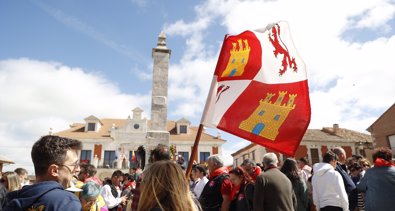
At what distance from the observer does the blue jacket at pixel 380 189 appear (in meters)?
4.34

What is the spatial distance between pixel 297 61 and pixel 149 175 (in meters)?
2.43

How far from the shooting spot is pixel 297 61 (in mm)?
3531

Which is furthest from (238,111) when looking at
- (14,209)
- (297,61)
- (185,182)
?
(14,209)

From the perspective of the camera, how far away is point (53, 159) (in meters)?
1.94

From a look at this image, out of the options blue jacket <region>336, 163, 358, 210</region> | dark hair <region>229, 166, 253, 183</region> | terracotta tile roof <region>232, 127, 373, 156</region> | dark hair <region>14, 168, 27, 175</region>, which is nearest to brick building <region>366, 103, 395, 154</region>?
terracotta tile roof <region>232, 127, 373, 156</region>

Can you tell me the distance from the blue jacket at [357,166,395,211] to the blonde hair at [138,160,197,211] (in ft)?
12.5

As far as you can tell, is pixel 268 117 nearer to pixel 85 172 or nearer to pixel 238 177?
pixel 238 177

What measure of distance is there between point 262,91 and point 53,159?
2.38 m

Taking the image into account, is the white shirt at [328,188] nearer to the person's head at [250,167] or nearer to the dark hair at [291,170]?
the dark hair at [291,170]

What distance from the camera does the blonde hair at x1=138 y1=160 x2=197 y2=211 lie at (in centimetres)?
185

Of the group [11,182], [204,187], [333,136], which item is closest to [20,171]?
[11,182]

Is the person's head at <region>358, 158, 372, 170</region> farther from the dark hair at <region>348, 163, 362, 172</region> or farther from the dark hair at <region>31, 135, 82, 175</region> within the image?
the dark hair at <region>31, 135, 82, 175</region>

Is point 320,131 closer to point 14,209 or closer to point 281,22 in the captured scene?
point 281,22

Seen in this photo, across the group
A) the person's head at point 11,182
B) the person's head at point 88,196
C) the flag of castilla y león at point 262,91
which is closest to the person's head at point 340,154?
the flag of castilla y león at point 262,91
